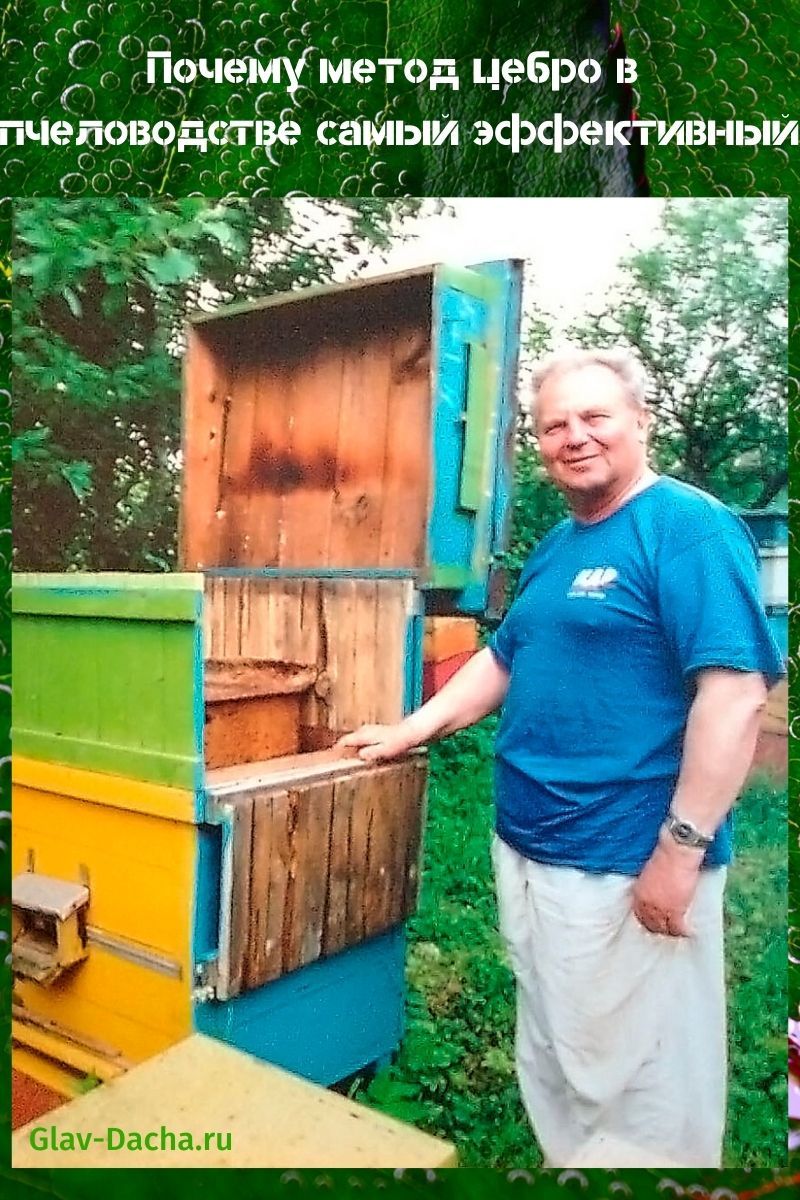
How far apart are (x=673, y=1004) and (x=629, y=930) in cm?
9

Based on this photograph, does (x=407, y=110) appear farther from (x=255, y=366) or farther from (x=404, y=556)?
(x=404, y=556)

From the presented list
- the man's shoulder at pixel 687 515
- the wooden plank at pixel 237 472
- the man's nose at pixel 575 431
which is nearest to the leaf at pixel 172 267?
the wooden plank at pixel 237 472

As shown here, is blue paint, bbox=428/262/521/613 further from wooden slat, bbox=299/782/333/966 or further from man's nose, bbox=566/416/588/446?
wooden slat, bbox=299/782/333/966

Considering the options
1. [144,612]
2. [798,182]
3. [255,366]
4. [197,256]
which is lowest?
[144,612]

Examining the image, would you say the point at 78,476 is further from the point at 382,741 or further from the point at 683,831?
the point at 683,831

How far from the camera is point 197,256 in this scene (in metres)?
1.01

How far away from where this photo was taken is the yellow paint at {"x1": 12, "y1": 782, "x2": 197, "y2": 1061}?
0.98 meters

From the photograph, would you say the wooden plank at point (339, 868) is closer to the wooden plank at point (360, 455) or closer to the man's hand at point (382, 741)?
the man's hand at point (382, 741)

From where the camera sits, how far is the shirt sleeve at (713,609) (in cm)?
93

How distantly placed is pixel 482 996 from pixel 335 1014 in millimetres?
151

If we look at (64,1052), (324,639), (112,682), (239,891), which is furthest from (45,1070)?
(324,639)

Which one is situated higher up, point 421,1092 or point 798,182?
point 798,182

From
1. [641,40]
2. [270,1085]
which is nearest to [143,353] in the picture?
[641,40]

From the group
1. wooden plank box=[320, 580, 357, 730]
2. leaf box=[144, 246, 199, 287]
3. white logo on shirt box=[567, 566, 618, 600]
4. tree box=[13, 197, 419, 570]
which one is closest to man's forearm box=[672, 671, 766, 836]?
white logo on shirt box=[567, 566, 618, 600]
